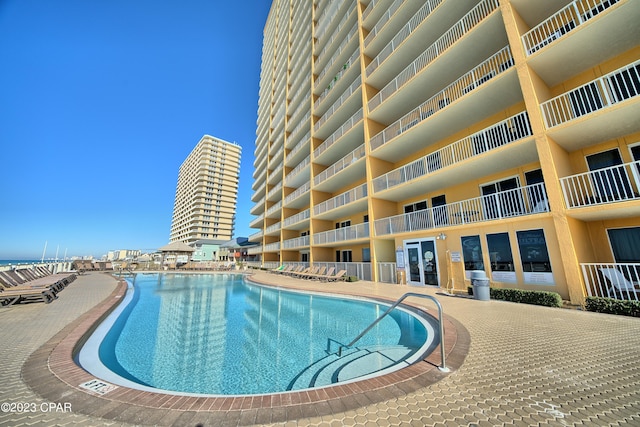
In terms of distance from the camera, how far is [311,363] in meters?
4.22

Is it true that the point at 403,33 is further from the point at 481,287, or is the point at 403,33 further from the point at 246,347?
the point at 246,347

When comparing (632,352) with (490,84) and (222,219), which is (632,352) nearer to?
(490,84)

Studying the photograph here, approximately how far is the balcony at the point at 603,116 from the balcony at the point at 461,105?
1.75m

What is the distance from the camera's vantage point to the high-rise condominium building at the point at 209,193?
72.1 metres

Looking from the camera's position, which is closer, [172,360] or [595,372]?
[595,372]

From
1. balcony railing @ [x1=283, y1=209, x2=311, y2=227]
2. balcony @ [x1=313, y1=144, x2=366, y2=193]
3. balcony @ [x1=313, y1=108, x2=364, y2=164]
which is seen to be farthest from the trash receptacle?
balcony railing @ [x1=283, y1=209, x2=311, y2=227]

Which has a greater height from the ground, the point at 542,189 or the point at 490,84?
the point at 490,84

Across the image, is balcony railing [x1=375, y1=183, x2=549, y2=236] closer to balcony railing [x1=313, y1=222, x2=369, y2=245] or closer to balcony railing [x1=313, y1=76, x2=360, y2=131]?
balcony railing [x1=313, y1=222, x2=369, y2=245]

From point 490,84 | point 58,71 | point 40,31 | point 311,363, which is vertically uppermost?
point 58,71

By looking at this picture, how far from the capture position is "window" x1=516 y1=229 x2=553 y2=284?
7570mm

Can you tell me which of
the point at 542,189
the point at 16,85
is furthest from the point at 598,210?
the point at 16,85

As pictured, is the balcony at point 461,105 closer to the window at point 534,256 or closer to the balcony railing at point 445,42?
the balcony railing at point 445,42

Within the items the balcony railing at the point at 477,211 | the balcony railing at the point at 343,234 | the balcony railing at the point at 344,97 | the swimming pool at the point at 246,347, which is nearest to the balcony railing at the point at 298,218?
the balcony railing at the point at 343,234

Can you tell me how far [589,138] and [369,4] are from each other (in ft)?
53.4
